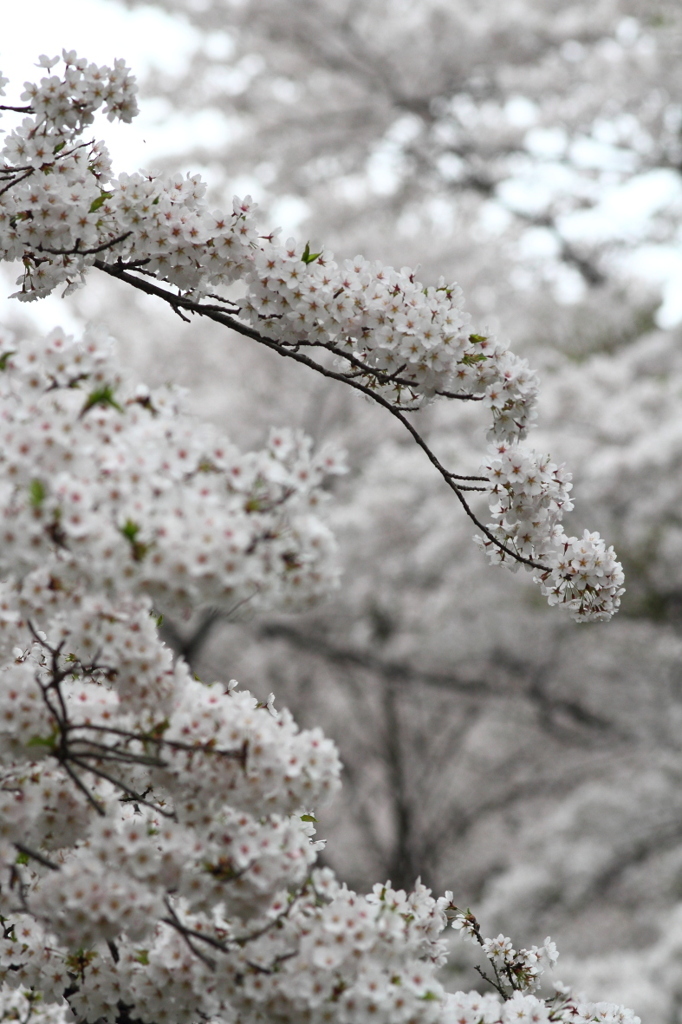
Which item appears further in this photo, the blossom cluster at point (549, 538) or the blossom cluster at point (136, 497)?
the blossom cluster at point (549, 538)

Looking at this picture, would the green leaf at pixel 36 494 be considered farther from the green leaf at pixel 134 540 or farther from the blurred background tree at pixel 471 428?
the blurred background tree at pixel 471 428

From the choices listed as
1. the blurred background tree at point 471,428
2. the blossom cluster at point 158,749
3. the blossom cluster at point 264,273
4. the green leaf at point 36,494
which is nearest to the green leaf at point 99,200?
the blossom cluster at point 264,273

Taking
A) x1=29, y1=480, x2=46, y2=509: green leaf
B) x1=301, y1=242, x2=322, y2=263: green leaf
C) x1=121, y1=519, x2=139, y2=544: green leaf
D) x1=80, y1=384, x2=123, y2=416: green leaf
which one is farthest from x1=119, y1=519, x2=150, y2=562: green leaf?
x1=301, y1=242, x2=322, y2=263: green leaf

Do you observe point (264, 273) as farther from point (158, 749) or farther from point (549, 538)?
point (158, 749)

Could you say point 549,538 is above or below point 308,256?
below

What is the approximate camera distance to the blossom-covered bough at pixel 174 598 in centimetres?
156

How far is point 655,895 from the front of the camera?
428 inches

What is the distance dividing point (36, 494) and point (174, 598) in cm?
28

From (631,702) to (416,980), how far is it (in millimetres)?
8905

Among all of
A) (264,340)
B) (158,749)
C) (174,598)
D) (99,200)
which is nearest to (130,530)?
(174,598)

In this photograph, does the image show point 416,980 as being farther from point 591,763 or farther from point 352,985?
point 591,763

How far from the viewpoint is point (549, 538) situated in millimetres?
2447

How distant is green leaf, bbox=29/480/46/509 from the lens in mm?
1494

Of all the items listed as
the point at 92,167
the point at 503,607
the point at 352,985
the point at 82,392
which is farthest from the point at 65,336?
the point at 503,607
